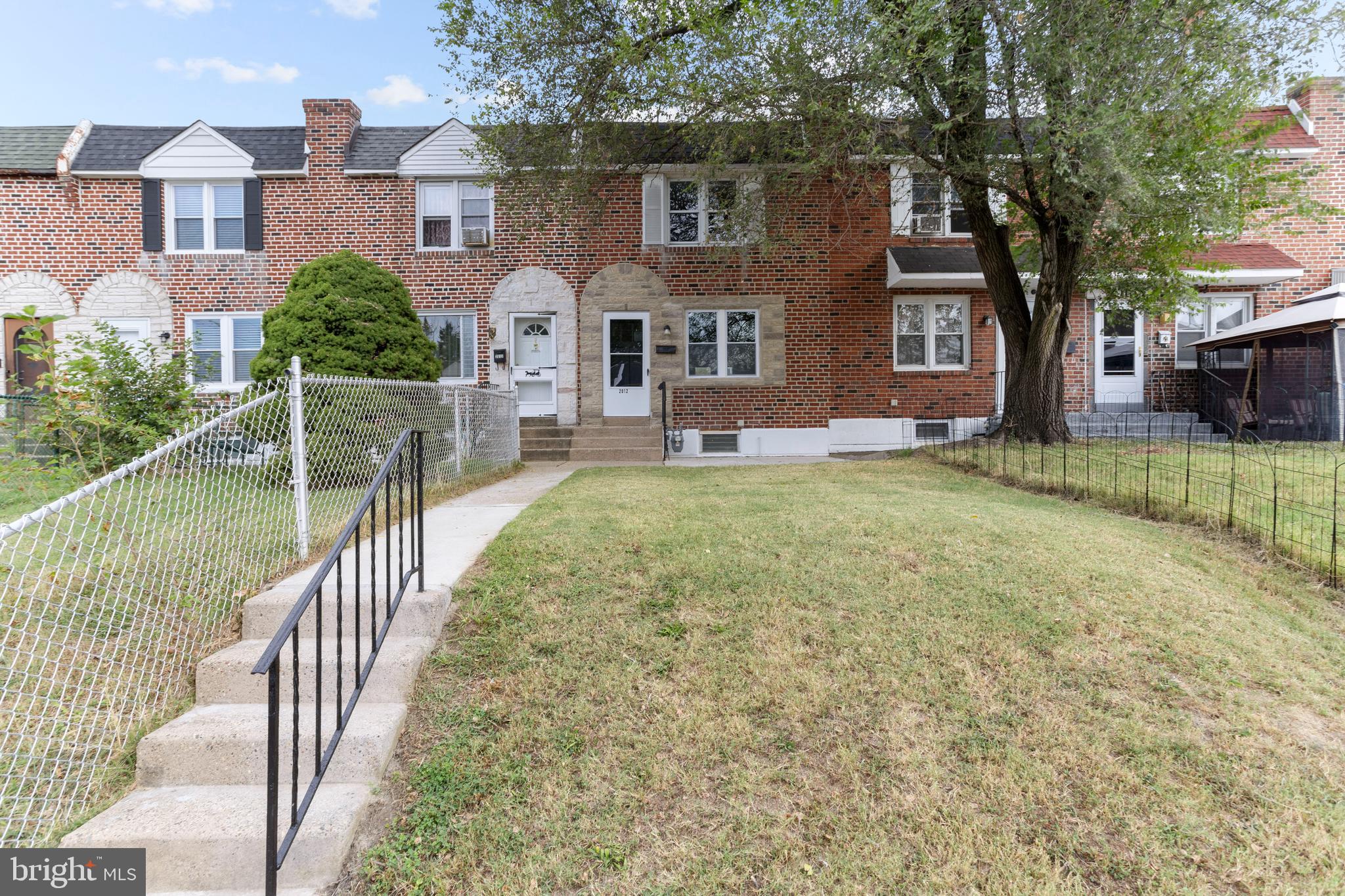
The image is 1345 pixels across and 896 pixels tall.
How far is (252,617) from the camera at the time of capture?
3.52m

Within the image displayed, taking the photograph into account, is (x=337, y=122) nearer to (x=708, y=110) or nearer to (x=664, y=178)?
(x=664, y=178)

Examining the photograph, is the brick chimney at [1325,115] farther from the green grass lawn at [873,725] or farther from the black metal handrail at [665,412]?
the green grass lawn at [873,725]

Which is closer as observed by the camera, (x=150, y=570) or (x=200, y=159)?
(x=150, y=570)

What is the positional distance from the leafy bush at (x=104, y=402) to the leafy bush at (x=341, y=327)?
64.4 inches

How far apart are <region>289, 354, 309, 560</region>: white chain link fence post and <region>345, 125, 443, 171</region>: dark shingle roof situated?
10.1 m

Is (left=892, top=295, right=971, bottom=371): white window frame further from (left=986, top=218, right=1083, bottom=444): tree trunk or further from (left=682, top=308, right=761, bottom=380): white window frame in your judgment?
(left=682, top=308, right=761, bottom=380): white window frame

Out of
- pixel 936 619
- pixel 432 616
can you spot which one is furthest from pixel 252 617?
pixel 936 619

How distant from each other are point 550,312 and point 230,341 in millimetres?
6267

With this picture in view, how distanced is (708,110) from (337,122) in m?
8.79

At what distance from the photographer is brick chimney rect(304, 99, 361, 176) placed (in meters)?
12.7

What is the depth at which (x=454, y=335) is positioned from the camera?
13.1m

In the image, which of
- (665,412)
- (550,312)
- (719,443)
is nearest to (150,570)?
(665,412)

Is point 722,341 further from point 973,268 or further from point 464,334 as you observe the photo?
point 464,334

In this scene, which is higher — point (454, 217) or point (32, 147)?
point (32, 147)
